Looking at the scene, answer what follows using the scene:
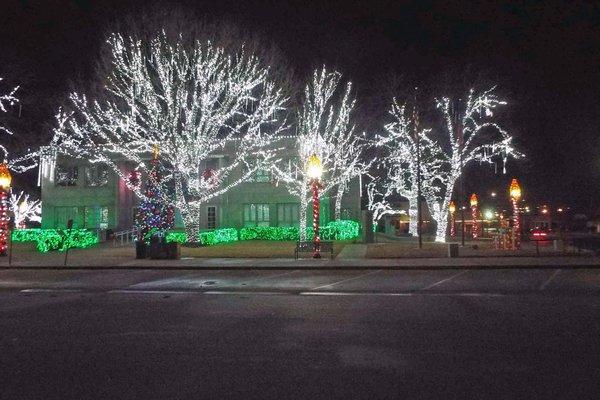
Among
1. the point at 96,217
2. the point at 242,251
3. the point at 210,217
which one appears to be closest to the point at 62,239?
the point at 96,217

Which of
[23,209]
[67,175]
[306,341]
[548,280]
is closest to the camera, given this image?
[306,341]

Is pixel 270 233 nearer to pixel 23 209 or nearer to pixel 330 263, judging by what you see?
pixel 330 263

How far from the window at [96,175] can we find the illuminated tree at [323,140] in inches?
509

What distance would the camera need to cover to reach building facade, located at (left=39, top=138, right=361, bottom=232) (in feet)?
135

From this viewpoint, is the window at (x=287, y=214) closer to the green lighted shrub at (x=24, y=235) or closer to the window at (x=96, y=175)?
the window at (x=96, y=175)

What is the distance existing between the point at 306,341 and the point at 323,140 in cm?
2987

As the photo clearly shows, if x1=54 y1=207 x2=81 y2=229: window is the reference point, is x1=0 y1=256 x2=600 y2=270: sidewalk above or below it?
below

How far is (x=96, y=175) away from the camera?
144 ft

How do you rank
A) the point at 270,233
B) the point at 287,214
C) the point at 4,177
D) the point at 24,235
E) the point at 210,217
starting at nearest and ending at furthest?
the point at 4,177, the point at 270,233, the point at 24,235, the point at 287,214, the point at 210,217

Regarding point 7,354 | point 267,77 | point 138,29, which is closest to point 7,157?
point 138,29

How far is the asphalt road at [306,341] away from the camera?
6871 millimetres

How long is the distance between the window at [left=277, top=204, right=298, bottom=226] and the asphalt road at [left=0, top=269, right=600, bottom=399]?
77.8 feet

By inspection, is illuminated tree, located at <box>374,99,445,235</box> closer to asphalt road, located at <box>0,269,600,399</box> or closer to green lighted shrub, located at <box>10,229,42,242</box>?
asphalt road, located at <box>0,269,600,399</box>

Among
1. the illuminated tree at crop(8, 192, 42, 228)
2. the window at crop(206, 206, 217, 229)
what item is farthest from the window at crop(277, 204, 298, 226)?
the illuminated tree at crop(8, 192, 42, 228)
